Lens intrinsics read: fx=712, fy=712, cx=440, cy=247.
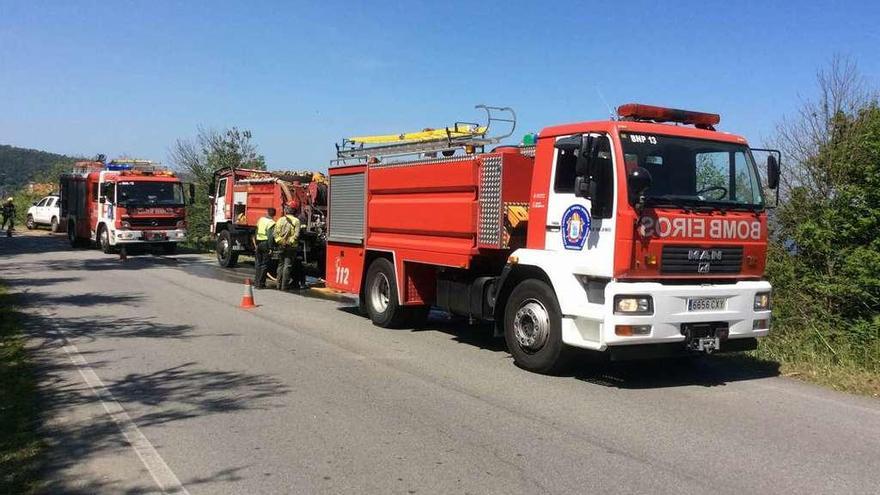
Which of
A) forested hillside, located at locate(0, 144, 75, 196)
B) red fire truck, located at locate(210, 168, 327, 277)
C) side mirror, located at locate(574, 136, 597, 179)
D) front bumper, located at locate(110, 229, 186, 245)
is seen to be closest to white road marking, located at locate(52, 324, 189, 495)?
side mirror, located at locate(574, 136, 597, 179)

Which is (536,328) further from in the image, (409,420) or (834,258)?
(834,258)

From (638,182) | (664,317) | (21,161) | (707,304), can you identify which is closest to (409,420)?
(664,317)

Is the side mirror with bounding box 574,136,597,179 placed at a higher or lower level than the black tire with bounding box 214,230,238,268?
higher

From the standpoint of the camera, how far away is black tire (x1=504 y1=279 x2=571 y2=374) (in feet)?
23.8

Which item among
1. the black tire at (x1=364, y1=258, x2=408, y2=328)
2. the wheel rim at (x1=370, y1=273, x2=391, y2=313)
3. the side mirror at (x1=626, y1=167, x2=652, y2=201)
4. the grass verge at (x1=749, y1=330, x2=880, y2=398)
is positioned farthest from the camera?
the wheel rim at (x1=370, y1=273, x2=391, y2=313)

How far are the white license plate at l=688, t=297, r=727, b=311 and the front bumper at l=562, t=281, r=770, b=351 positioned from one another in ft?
0.10

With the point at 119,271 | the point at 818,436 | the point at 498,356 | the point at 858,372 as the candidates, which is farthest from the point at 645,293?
the point at 119,271

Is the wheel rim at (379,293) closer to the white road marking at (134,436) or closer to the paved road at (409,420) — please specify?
the paved road at (409,420)

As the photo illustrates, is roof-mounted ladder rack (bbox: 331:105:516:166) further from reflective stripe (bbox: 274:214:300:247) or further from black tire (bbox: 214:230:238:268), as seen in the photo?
black tire (bbox: 214:230:238:268)

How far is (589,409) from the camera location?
6.14 meters

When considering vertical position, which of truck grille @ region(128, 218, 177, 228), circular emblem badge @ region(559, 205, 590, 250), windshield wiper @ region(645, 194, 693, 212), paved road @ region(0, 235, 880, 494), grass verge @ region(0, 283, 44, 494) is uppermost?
windshield wiper @ region(645, 194, 693, 212)

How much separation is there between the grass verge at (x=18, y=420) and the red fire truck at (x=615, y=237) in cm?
461

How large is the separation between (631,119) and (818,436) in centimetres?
345

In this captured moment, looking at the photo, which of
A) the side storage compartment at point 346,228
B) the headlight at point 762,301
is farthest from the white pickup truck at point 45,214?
the headlight at point 762,301
